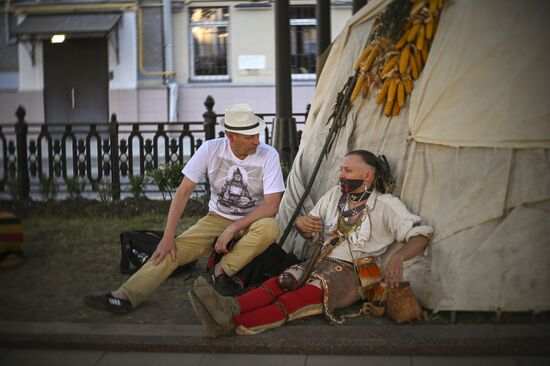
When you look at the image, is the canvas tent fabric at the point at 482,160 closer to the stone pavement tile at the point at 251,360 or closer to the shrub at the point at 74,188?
the stone pavement tile at the point at 251,360

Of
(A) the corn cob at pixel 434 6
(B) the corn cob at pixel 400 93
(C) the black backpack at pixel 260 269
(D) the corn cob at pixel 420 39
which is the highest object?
(A) the corn cob at pixel 434 6

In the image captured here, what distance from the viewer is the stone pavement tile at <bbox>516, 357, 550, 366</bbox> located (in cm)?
448

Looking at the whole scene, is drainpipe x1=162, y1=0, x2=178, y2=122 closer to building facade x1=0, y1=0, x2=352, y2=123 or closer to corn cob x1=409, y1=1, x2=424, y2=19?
building facade x1=0, y1=0, x2=352, y2=123

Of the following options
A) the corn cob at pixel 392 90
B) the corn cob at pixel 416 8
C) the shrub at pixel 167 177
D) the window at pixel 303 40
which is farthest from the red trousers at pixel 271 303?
the window at pixel 303 40

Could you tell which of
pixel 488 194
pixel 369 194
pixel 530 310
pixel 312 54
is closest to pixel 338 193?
pixel 369 194

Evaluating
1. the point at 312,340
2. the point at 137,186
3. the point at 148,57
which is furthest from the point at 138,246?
the point at 148,57

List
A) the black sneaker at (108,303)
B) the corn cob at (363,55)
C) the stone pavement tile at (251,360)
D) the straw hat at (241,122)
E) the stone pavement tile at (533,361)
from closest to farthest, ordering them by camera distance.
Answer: the stone pavement tile at (533,361) < the stone pavement tile at (251,360) < the black sneaker at (108,303) < the straw hat at (241,122) < the corn cob at (363,55)

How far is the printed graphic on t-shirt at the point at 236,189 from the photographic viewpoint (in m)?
5.86

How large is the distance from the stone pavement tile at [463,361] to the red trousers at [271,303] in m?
0.82

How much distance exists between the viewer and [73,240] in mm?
8031

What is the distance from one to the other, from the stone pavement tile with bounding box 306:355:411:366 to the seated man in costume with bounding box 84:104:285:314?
1187mm

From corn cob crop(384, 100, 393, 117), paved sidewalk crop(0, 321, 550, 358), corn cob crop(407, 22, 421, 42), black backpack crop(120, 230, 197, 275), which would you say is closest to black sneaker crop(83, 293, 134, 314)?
paved sidewalk crop(0, 321, 550, 358)

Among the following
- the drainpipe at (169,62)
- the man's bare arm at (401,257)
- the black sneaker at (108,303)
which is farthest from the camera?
the drainpipe at (169,62)

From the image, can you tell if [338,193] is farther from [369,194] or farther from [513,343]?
[513,343]
